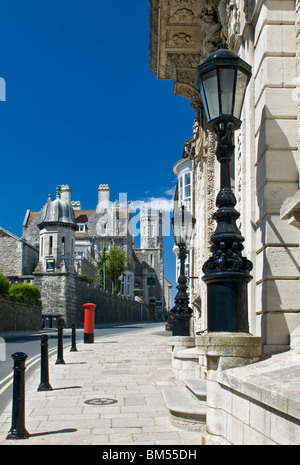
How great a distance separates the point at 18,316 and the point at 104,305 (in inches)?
986

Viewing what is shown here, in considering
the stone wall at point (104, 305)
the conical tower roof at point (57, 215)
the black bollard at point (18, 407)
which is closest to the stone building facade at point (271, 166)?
the black bollard at point (18, 407)

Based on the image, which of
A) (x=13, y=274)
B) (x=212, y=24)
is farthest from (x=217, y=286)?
(x=13, y=274)

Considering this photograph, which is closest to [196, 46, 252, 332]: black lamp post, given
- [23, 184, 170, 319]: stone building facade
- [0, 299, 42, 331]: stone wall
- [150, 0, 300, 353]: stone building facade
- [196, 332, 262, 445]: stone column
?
[196, 332, 262, 445]: stone column

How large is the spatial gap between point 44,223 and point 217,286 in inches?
2043

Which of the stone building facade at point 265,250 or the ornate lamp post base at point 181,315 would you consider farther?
the ornate lamp post base at point 181,315

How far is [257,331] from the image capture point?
5605 mm

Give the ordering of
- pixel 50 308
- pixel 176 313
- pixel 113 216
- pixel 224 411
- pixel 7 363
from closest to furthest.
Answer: pixel 224 411
pixel 176 313
pixel 7 363
pixel 50 308
pixel 113 216

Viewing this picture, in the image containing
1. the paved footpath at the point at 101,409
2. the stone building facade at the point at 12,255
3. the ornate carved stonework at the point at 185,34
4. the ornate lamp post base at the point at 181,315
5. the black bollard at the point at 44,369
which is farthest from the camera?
the stone building facade at the point at 12,255

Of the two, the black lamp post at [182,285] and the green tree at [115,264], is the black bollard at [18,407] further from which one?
the green tree at [115,264]

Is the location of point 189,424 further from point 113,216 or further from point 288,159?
point 113,216

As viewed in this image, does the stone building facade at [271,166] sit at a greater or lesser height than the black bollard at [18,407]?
greater

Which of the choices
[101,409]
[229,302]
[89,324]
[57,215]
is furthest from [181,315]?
[57,215]

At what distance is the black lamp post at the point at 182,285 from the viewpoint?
11.2 metres

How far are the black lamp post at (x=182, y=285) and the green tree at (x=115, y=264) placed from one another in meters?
65.7
